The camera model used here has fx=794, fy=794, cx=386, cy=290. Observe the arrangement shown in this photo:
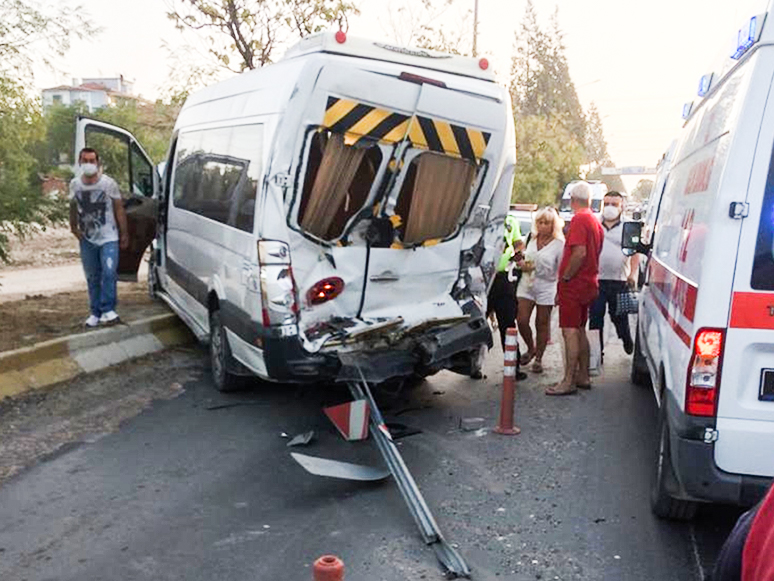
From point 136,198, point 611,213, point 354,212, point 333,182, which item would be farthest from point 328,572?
point 136,198

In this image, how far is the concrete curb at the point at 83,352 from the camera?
668 centimetres

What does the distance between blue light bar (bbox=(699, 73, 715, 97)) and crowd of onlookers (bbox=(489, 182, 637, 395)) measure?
5.61 ft

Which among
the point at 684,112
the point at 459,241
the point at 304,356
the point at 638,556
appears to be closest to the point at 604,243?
the point at 684,112

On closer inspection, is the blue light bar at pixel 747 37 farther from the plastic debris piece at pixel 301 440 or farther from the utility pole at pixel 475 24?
the utility pole at pixel 475 24

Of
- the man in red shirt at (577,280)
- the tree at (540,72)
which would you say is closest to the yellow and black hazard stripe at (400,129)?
the man in red shirt at (577,280)

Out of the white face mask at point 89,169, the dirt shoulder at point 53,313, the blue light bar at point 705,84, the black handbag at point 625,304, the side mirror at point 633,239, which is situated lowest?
the dirt shoulder at point 53,313

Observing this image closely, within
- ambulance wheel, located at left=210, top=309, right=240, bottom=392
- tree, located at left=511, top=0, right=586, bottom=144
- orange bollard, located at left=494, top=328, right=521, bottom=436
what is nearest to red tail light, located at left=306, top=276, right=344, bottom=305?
ambulance wheel, located at left=210, top=309, right=240, bottom=392

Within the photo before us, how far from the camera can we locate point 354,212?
603 cm

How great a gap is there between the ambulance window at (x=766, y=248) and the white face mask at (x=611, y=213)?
514 cm

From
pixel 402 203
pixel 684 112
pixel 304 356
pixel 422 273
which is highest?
pixel 684 112

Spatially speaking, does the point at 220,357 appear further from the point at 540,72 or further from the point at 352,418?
the point at 540,72

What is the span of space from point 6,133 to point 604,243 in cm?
607

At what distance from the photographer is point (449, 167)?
6.25 m

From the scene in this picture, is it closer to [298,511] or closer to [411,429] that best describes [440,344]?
[411,429]
